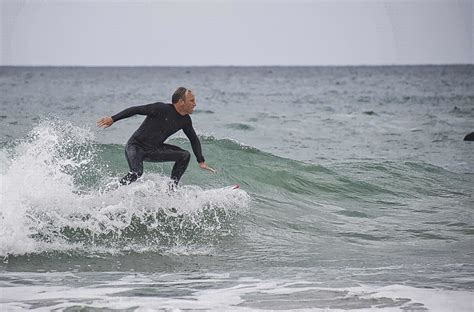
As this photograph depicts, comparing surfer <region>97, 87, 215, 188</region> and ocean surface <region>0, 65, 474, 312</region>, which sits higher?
surfer <region>97, 87, 215, 188</region>

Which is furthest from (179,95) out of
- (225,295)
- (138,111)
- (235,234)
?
(225,295)

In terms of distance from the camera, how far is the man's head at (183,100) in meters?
10.3

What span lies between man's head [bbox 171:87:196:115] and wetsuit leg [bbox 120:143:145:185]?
0.79m

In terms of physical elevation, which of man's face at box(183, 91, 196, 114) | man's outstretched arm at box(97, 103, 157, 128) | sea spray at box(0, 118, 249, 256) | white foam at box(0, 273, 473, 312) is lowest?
white foam at box(0, 273, 473, 312)

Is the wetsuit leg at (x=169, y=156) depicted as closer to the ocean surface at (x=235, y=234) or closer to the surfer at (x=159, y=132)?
the surfer at (x=159, y=132)

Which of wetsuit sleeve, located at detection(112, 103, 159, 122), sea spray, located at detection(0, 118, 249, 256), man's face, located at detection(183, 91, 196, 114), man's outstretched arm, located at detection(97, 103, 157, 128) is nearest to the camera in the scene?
sea spray, located at detection(0, 118, 249, 256)

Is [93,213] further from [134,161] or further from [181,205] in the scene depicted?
[181,205]

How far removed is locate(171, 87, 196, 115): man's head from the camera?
10305mm

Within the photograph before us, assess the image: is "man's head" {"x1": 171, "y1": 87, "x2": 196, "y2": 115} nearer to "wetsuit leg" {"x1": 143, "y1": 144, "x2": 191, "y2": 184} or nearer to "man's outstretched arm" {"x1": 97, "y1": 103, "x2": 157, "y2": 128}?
"man's outstretched arm" {"x1": 97, "y1": 103, "x2": 157, "y2": 128}

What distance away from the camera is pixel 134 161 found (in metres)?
10.3

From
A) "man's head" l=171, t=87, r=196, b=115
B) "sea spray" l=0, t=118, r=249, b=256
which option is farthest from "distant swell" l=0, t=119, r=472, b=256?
"man's head" l=171, t=87, r=196, b=115

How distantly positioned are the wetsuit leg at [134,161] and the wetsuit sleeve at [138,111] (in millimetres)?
493

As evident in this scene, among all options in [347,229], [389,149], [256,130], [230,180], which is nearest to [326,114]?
[256,130]

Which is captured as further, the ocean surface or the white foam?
the ocean surface
